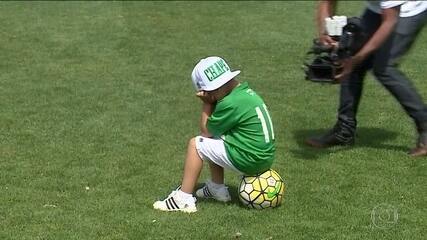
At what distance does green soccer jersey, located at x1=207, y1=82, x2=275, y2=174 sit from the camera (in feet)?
16.7

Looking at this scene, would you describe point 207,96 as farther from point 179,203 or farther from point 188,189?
point 179,203

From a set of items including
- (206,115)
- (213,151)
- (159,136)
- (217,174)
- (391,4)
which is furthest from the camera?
(159,136)

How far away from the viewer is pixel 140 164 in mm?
6113

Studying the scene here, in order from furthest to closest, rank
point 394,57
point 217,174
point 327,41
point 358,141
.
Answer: point 358,141
point 327,41
point 394,57
point 217,174

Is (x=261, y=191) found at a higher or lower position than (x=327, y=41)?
lower

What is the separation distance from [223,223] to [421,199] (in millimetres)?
1454

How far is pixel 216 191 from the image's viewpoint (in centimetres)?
534

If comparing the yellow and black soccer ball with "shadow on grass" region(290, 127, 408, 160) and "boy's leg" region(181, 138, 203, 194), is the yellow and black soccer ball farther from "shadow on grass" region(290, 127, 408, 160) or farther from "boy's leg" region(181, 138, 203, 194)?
"shadow on grass" region(290, 127, 408, 160)

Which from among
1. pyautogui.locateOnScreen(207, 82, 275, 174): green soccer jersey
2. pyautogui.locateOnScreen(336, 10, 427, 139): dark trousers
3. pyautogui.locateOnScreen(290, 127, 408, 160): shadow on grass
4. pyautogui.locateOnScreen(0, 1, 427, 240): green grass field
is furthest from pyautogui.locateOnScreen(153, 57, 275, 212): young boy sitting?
pyautogui.locateOnScreen(336, 10, 427, 139): dark trousers

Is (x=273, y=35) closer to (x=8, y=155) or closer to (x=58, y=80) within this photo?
(x=58, y=80)

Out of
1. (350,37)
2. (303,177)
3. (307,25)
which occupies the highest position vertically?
(350,37)

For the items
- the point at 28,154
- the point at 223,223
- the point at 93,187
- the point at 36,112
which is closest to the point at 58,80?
the point at 36,112

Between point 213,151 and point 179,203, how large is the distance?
419mm

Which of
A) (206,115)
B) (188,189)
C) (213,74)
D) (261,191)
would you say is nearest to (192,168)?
(188,189)
